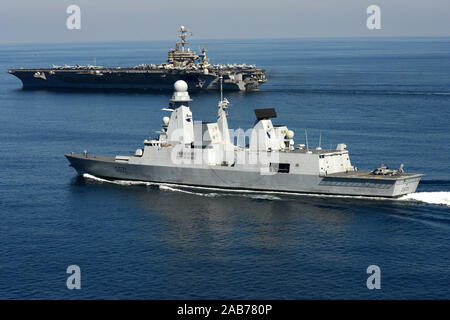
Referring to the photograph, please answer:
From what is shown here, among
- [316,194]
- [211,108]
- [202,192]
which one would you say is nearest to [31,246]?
[202,192]

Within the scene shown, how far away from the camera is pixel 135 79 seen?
124438 millimetres

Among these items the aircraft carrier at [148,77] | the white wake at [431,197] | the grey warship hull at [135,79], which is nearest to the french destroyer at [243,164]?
the white wake at [431,197]

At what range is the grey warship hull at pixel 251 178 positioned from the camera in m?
44.7

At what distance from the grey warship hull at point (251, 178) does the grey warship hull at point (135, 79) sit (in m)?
59.3

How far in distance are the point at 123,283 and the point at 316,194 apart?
20326 millimetres

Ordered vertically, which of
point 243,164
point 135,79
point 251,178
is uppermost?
point 135,79

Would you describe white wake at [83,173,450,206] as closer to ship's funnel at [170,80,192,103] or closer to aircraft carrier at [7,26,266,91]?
ship's funnel at [170,80,192,103]

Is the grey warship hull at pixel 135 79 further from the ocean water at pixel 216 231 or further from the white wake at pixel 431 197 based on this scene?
the white wake at pixel 431 197

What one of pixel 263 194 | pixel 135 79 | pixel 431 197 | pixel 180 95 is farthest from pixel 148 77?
pixel 431 197

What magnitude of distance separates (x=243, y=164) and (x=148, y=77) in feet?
258

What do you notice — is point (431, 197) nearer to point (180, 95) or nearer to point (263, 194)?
point (263, 194)

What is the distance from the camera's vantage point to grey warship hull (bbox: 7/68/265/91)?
118 metres

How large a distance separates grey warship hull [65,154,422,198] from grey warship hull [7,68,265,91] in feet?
195

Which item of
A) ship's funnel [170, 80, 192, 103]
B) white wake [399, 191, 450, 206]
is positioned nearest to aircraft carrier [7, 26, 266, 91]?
ship's funnel [170, 80, 192, 103]
